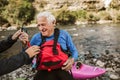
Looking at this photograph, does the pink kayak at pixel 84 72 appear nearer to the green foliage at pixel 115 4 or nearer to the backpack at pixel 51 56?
the backpack at pixel 51 56

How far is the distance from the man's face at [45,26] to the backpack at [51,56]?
15 cm

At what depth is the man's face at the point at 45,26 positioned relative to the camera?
538 cm

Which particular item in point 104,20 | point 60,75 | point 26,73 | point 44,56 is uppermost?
point 44,56

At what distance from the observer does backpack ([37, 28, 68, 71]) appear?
544cm

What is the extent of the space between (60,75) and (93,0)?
40232mm

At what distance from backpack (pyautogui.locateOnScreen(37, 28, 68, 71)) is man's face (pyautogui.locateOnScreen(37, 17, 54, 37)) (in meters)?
0.15

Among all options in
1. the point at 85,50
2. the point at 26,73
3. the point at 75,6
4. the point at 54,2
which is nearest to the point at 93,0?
the point at 75,6

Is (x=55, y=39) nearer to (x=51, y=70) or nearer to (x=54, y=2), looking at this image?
(x=51, y=70)

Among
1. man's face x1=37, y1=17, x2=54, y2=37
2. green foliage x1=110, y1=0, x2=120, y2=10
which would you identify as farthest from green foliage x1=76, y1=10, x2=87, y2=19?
man's face x1=37, y1=17, x2=54, y2=37

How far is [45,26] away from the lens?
5406mm

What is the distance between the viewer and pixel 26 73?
1180 centimetres

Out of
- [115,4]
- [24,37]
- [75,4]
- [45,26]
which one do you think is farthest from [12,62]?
[75,4]

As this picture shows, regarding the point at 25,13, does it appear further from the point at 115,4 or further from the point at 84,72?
the point at 84,72

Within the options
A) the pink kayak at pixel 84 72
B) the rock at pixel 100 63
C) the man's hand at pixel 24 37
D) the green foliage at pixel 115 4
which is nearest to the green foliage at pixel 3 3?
the green foliage at pixel 115 4
